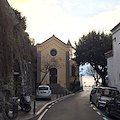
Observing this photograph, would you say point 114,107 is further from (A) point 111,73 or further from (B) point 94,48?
(B) point 94,48

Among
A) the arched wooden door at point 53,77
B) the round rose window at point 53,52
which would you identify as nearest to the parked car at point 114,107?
the arched wooden door at point 53,77

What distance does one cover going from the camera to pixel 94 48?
28.3 meters

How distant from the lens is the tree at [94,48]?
→ 92.6 feet

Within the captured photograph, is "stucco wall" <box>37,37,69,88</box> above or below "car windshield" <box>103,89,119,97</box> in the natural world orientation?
above

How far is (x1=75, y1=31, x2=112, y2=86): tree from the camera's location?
2822 cm

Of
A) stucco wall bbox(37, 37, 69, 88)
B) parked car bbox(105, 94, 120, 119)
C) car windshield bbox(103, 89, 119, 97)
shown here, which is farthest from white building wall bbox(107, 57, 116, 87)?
parked car bbox(105, 94, 120, 119)

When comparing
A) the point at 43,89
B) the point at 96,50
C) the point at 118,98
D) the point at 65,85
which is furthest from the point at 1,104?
the point at 65,85

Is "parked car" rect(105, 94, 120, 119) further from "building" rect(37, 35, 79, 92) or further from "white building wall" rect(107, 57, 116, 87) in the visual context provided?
"building" rect(37, 35, 79, 92)

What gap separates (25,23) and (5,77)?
15.5m

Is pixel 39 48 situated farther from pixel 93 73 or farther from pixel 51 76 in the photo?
pixel 93 73

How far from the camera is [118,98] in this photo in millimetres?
9602

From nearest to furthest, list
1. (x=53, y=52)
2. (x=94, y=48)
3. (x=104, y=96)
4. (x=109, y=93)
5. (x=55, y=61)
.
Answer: (x=104, y=96) → (x=109, y=93) → (x=94, y=48) → (x=55, y=61) → (x=53, y=52)

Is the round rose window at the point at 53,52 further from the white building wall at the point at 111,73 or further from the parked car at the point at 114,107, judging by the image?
the parked car at the point at 114,107

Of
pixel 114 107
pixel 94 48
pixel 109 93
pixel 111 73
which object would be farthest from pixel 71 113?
pixel 94 48
